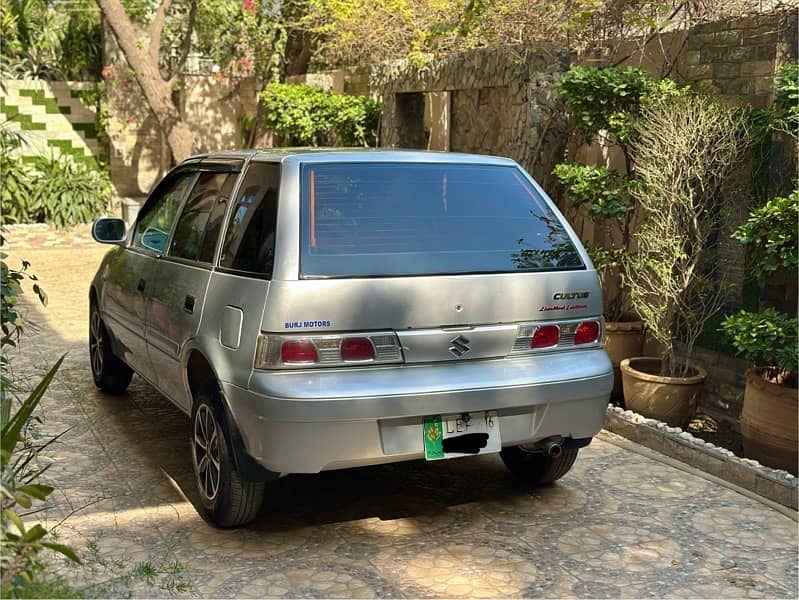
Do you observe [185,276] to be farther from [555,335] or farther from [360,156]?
[555,335]

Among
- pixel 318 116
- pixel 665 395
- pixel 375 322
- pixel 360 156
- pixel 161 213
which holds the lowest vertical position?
pixel 665 395

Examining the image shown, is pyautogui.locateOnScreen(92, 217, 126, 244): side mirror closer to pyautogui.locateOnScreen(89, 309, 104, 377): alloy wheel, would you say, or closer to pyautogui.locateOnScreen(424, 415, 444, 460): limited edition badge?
pyautogui.locateOnScreen(89, 309, 104, 377): alloy wheel

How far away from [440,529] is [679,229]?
2.98m

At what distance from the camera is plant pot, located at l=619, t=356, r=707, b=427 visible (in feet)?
21.3

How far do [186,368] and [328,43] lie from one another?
34.9ft

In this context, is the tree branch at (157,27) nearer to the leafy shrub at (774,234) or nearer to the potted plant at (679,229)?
the potted plant at (679,229)

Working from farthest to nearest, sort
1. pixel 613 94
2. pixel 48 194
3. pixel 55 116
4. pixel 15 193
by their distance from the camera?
1. pixel 55 116
2. pixel 48 194
3. pixel 15 193
4. pixel 613 94

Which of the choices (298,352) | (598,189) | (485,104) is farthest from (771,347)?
(485,104)

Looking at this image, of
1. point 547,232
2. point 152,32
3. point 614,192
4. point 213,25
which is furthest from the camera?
point 213,25

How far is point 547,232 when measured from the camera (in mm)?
4852

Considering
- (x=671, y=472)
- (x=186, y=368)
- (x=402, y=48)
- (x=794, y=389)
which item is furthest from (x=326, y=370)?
(x=402, y=48)

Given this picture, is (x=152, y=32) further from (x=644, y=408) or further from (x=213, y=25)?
A: (x=644, y=408)

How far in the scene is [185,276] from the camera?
5.12 m

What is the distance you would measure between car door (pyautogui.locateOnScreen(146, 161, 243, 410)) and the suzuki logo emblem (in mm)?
1237
